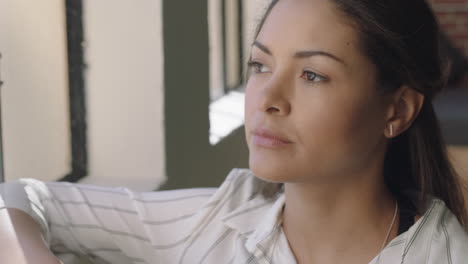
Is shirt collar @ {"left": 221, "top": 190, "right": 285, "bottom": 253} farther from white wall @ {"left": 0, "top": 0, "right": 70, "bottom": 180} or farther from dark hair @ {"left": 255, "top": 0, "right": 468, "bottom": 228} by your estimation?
white wall @ {"left": 0, "top": 0, "right": 70, "bottom": 180}

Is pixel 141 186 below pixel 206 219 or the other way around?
below

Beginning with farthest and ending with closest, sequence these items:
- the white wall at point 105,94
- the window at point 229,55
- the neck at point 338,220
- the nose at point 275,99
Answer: the window at point 229,55
the white wall at point 105,94
the neck at point 338,220
the nose at point 275,99

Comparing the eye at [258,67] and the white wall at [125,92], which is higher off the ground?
the eye at [258,67]

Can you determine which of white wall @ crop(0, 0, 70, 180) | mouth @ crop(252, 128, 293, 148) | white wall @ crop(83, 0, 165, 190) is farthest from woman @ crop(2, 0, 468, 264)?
white wall @ crop(83, 0, 165, 190)

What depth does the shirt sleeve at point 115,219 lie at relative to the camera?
152 centimetres

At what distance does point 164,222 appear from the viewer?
1553 millimetres

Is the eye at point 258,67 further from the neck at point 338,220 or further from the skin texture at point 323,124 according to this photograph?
the neck at point 338,220

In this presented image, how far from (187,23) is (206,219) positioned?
35.8 inches

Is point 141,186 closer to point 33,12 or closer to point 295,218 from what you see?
point 33,12

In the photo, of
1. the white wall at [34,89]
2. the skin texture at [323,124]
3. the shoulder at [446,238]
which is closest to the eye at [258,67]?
the skin texture at [323,124]

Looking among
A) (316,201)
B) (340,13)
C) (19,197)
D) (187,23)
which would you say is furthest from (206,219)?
(187,23)

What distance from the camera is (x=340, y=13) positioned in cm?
135

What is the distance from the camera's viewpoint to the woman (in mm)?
1332

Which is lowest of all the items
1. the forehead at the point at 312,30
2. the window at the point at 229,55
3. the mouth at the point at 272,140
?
the window at the point at 229,55
